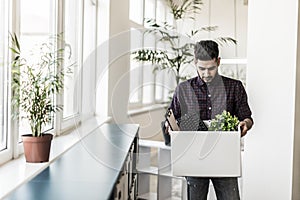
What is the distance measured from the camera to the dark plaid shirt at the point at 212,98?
2.47m


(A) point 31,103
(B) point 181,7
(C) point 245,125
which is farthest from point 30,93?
(B) point 181,7

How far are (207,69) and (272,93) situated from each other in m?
0.78

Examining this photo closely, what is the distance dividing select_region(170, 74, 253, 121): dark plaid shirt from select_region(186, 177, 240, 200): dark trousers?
38cm

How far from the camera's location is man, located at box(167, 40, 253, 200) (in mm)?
2467

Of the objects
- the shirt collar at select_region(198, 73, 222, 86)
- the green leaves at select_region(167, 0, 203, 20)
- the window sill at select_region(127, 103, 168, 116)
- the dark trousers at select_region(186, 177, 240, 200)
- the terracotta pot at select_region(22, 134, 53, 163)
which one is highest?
the green leaves at select_region(167, 0, 203, 20)

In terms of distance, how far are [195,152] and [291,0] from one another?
144 centimetres

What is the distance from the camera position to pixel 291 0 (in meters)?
2.92

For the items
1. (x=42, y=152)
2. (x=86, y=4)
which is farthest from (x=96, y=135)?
(x=86, y=4)

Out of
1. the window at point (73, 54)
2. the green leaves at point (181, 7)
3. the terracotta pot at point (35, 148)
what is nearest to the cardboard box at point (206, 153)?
the terracotta pot at point (35, 148)

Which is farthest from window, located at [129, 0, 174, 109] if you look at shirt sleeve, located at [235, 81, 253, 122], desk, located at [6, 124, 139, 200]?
shirt sleeve, located at [235, 81, 253, 122]

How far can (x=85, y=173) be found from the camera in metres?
2.05

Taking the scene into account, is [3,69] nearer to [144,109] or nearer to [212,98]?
[212,98]

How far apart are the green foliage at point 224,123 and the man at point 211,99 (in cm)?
15

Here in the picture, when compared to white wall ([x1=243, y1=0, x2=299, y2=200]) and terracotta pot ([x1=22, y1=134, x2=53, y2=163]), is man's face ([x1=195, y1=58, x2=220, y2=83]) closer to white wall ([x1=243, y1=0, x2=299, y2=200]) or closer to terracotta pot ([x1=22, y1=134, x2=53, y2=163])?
white wall ([x1=243, y1=0, x2=299, y2=200])
